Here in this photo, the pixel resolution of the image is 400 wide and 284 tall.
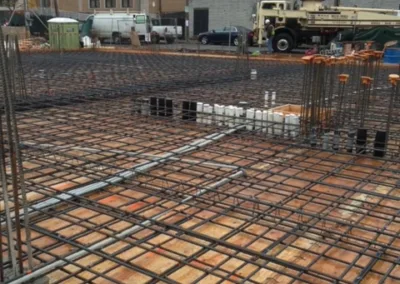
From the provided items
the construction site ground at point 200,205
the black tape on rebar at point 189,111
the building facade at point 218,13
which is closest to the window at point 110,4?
the building facade at point 218,13

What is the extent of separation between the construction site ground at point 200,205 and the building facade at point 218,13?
2698 centimetres

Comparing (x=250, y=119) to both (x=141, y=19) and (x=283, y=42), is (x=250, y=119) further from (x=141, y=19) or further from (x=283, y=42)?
(x=141, y=19)

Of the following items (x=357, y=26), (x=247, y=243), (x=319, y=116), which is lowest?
(x=247, y=243)

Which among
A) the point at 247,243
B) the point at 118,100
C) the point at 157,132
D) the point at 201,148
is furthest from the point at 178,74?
the point at 247,243

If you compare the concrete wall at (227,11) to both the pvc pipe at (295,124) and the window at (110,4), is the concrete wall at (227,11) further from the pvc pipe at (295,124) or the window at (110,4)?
the pvc pipe at (295,124)

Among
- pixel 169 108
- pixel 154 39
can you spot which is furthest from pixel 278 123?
pixel 154 39

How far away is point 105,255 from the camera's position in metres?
2.74

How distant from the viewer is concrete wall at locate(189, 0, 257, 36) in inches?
1253

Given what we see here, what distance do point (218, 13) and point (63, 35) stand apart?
53.9 ft

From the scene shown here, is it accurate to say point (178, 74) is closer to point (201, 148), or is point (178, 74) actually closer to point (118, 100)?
point (118, 100)

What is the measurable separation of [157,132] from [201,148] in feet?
3.52

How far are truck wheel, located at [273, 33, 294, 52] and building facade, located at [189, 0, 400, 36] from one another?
1261 cm

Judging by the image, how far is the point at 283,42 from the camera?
61.5ft

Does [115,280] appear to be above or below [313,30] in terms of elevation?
below
